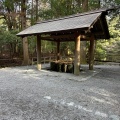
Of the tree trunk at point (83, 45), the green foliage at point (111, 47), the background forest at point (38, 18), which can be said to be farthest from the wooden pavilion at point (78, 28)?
the green foliage at point (111, 47)

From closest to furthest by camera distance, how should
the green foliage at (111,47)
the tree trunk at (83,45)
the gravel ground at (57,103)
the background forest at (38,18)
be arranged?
1. the gravel ground at (57,103)
2. the tree trunk at (83,45)
3. the background forest at (38,18)
4. the green foliage at (111,47)

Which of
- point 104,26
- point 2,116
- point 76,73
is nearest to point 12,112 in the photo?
point 2,116

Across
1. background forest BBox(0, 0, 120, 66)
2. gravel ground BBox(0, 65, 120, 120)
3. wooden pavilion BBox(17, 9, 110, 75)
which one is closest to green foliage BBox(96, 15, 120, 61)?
background forest BBox(0, 0, 120, 66)

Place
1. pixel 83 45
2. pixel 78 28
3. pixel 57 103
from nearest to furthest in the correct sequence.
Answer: pixel 57 103 < pixel 78 28 < pixel 83 45

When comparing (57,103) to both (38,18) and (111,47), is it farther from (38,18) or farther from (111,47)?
(111,47)

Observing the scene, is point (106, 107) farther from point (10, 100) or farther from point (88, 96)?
point (10, 100)

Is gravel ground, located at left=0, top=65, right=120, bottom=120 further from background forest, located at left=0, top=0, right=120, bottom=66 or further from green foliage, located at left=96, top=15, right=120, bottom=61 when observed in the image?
green foliage, located at left=96, top=15, right=120, bottom=61

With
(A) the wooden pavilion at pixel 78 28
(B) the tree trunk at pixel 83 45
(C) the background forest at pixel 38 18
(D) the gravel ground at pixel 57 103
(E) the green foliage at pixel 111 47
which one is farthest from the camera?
(E) the green foliage at pixel 111 47

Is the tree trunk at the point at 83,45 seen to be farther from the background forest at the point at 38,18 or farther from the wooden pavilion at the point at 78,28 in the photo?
the wooden pavilion at the point at 78,28

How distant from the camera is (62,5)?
58.1ft

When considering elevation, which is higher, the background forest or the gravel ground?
the background forest

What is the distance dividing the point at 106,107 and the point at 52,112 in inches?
59.0

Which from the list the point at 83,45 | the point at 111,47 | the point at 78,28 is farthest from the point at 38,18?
the point at 78,28

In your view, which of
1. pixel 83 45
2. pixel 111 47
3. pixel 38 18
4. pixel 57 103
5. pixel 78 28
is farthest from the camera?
pixel 111 47
